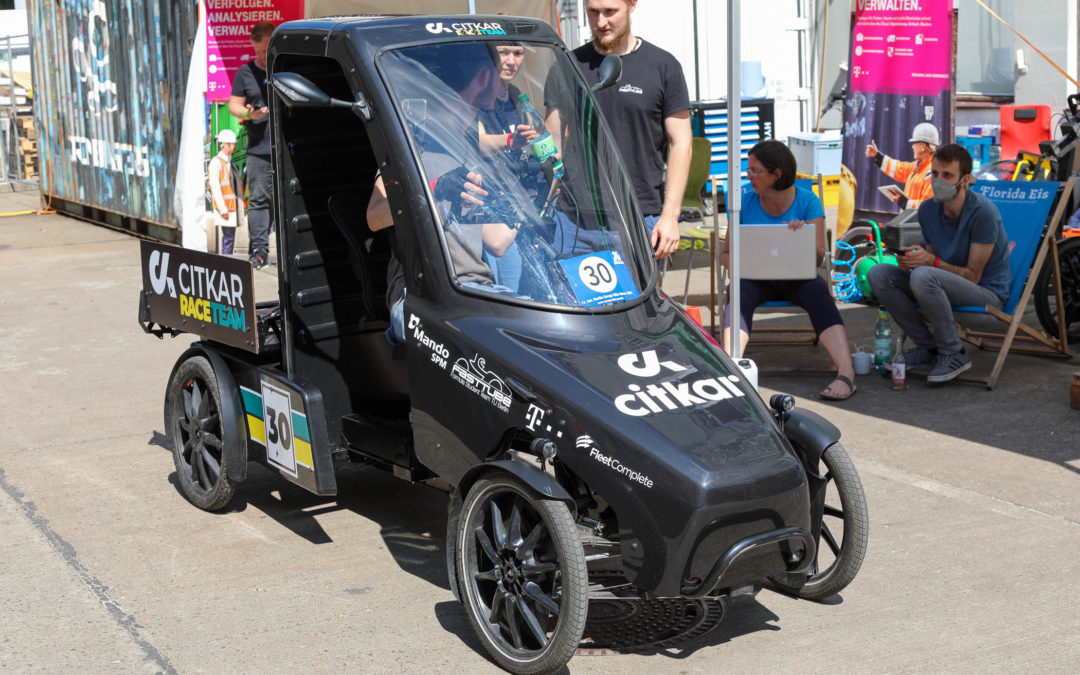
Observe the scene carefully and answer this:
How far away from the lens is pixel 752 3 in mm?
16500

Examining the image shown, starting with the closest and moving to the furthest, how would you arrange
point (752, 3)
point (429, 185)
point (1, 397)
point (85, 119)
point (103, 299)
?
1. point (429, 185)
2. point (1, 397)
3. point (103, 299)
4. point (85, 119)
5. point (752, 3)

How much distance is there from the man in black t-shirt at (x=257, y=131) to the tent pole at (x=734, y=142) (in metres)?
5.32

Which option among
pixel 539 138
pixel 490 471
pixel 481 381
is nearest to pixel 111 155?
pixel 539 138

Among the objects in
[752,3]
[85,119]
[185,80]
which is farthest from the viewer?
[752,3]

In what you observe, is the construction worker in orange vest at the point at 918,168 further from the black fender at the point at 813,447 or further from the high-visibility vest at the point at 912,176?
the black fender at the point at 813,447

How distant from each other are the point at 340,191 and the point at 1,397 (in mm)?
3443

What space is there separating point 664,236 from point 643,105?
0.81 meters

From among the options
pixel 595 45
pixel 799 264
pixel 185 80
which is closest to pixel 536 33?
pixel 595 45

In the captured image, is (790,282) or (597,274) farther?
(790,282)

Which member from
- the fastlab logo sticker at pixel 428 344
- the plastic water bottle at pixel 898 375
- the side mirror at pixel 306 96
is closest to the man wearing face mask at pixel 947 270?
the plastic water bottle at pixel 898 375

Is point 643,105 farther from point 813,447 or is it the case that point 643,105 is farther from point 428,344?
point 813,447

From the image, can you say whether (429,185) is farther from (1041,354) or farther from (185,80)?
(185,80)

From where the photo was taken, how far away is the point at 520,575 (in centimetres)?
389

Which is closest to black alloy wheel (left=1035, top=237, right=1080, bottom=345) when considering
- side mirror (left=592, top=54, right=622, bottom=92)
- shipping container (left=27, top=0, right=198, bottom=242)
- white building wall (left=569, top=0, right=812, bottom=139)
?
side mirror (left=592, top=54, right=622, bottom=92)
